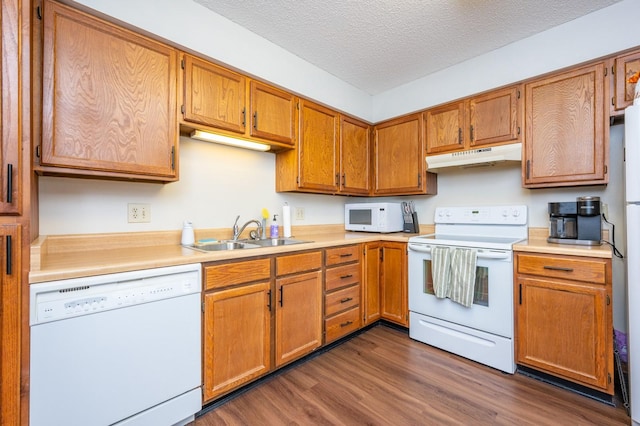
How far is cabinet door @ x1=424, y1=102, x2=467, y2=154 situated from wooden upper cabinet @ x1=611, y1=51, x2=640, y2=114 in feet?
3.06

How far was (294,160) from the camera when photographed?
8.15ft

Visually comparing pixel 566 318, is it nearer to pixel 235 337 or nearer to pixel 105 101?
pixel 235 337

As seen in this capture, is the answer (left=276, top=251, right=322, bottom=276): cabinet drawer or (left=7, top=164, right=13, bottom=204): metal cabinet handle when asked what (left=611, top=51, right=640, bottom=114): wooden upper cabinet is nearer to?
(left=276, top=251, right=322, bottom=276): cabinet drawer

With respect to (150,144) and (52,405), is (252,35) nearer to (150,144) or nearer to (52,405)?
(150,144)

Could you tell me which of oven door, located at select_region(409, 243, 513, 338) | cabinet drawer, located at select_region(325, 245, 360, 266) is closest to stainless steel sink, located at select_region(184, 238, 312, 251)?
cabinet drawer, located at select_region(325, 245, 360, 266)

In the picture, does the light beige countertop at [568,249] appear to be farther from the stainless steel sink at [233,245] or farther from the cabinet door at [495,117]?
the stainless steel sink at [233,245]

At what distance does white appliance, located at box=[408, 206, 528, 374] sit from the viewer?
1995 mm

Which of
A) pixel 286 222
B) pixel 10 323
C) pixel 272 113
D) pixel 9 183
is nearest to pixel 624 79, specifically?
pixel 272 113

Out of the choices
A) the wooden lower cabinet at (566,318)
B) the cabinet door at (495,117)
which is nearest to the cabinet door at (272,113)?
the cabinet door at (495,117)

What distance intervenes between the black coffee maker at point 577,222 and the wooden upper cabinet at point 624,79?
0.62 m

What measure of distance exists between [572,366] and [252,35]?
309cm

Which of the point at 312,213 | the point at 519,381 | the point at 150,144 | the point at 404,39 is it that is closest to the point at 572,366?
the point at 519,381

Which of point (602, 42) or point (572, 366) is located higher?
point (602, 42)

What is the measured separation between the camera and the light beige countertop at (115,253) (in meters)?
1.17
